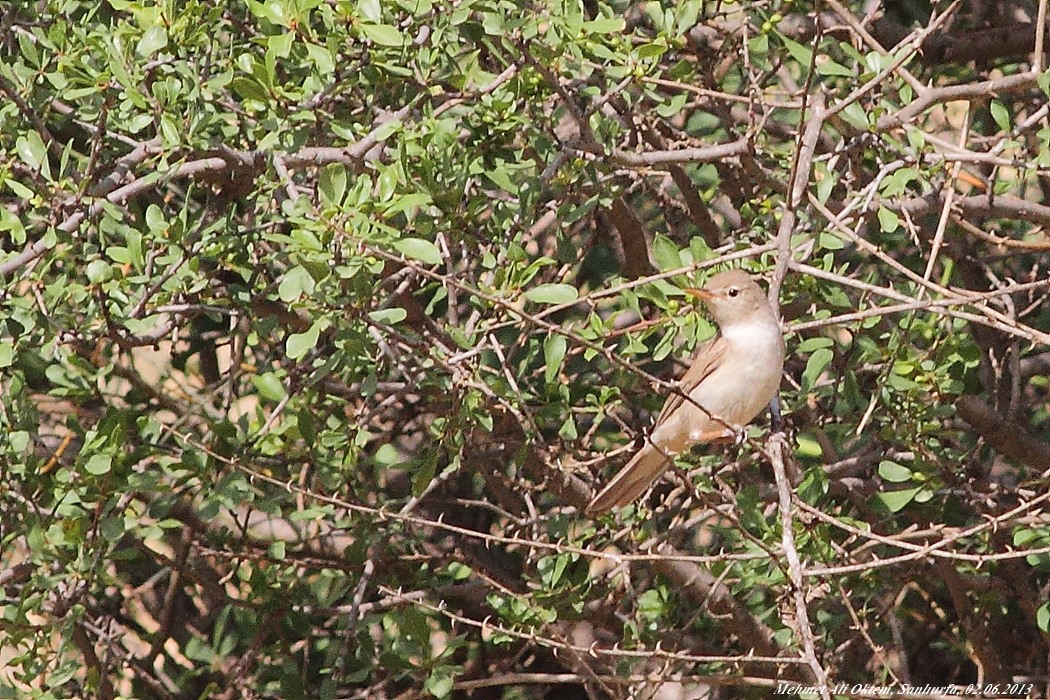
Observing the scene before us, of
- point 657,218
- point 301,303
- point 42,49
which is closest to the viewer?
point 301,303

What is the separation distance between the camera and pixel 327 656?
446 cm

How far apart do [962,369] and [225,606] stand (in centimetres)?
232

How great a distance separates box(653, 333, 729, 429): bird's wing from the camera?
407cm

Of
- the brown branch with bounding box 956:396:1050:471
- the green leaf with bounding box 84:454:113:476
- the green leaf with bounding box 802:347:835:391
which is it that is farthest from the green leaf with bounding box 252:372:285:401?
the brown branch with bounding box 956:396:1050:471

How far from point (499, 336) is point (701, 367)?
61 centimetres

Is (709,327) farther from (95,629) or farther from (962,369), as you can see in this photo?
(95,629)

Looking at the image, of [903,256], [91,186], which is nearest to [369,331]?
[91,186]

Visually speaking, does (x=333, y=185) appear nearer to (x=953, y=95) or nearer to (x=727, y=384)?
(x=727, y=384)

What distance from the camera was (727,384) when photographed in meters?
4.00

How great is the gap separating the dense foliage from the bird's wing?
113mm

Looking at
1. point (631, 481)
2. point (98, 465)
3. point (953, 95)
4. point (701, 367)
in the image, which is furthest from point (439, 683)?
point (953, 95)

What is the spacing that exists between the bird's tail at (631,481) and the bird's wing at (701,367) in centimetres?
24

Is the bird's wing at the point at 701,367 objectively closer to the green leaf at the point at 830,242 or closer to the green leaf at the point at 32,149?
the green leaf at the point at 830,242

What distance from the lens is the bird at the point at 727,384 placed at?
12.2ft
